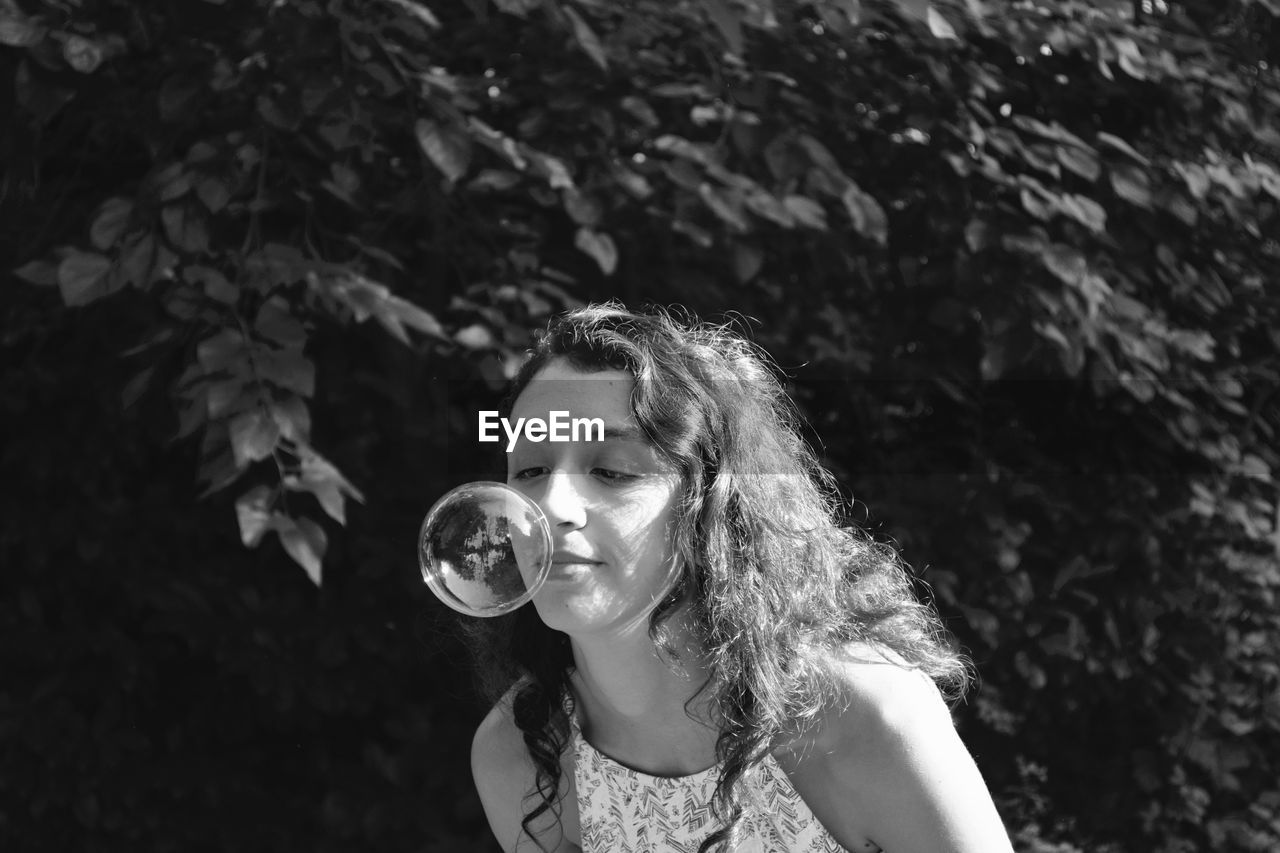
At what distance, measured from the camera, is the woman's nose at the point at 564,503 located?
1.60 metres

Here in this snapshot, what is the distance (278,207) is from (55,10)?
0.49m

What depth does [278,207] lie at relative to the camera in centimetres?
244

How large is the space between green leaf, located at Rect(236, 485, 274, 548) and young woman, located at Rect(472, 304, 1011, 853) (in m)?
0.40

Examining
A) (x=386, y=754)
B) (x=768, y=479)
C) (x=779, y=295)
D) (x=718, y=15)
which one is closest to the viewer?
(x=768, y=479)

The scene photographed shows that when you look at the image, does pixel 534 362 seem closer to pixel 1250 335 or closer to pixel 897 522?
pixel 897 522

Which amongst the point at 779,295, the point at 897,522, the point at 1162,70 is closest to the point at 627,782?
the point at 897,522

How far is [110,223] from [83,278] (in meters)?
0.12

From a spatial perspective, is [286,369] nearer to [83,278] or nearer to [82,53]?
[83,278]

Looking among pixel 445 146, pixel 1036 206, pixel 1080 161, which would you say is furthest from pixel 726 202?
pixel 1080 161

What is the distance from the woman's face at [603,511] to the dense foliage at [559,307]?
51 centimetres

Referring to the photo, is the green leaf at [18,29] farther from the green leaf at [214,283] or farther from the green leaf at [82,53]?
the green leaf at [214,283]

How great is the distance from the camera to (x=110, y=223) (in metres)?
2.09

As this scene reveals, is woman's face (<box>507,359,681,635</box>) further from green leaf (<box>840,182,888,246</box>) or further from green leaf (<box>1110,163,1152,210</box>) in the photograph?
green leaf (<box>1110,163,1152,210</box>)

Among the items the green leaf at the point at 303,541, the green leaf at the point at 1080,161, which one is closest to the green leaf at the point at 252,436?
the green leaf at the point at 303,541
